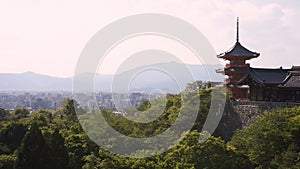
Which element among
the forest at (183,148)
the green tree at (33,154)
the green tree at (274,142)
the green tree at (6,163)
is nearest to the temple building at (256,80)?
the forest at (183,148)

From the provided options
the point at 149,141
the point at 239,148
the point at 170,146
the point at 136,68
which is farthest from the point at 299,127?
the point at 136,68

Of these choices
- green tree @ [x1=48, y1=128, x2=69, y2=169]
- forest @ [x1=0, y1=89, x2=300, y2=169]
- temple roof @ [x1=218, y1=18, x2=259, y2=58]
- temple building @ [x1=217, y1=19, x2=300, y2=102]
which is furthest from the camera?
temple roof @ [x1=218, y1=18, x2=259, y2=58]

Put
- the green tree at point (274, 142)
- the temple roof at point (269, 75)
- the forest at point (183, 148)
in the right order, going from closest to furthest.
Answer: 1. the green tree at point (274, 142)
2. the forest at point (183, 148)
3. the temple roof at point (269, 75)

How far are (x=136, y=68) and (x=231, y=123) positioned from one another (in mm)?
5569

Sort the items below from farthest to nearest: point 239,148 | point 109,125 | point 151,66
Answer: point 151,66
point 109,125
point 239,148

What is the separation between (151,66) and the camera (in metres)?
25.0

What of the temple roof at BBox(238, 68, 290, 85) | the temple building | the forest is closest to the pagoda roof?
the temple building

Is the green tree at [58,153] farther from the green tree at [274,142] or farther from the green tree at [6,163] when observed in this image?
the green tree at [274,142]

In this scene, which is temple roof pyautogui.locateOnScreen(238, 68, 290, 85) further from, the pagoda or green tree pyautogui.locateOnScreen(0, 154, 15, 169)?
green tree pyautogui.locateOnScreen(0, 154, 15, 169)

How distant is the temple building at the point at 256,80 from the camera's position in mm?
22578

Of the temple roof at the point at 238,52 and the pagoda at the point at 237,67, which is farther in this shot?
the temple roof at the point at 238,52

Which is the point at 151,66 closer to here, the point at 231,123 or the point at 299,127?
the point at 231,123

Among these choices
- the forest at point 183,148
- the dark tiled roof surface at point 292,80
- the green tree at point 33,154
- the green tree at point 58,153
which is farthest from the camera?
the dark tiled roof surface at point 292,80

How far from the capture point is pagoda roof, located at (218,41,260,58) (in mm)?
26375
